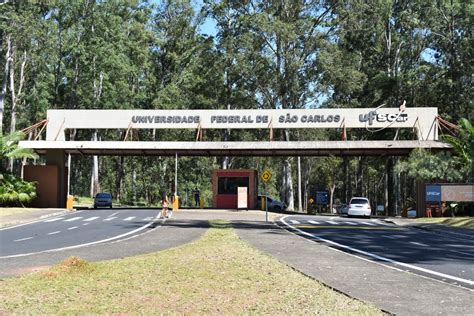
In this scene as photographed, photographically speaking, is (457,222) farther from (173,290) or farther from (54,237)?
(173,290)

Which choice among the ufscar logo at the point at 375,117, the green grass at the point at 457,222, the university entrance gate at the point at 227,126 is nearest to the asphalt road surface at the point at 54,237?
the green grass at the point at 457,222

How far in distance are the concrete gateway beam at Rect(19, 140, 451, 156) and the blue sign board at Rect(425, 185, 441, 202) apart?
4.77 m

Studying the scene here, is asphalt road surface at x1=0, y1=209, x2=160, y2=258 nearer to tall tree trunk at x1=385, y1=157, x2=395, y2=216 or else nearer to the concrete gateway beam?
the concrete gateway beam

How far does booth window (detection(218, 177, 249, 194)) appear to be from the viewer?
1718 inches

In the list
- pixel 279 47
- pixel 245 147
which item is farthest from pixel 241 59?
pixel 245 147

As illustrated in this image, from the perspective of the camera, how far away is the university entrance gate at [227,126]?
1606 inches

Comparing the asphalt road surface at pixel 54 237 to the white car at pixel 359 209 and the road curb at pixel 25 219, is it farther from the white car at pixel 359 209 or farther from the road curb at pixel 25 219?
the white car at pixel 359 209

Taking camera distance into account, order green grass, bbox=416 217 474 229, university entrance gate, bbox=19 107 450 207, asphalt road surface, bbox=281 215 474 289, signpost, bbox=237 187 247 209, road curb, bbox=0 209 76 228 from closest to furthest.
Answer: asphalt road surface, bbox=281 215 474 289
road curb, bbox=0 209 76 228
green grass, bbox=416 217 474 229
university entrance gate, bbox=19 107 450 207
signpost, bbox=237 187 247 209

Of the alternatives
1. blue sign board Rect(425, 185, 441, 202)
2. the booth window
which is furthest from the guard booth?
blue sign board Rect(425, 185, 441, 202)

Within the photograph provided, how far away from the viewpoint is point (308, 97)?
53.2 meters

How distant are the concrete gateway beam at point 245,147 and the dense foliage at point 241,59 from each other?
1709 mm

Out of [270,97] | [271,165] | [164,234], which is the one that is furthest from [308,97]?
[164,234]

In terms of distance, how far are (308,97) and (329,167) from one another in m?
23.5

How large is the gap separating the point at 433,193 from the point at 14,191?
2729 cm
